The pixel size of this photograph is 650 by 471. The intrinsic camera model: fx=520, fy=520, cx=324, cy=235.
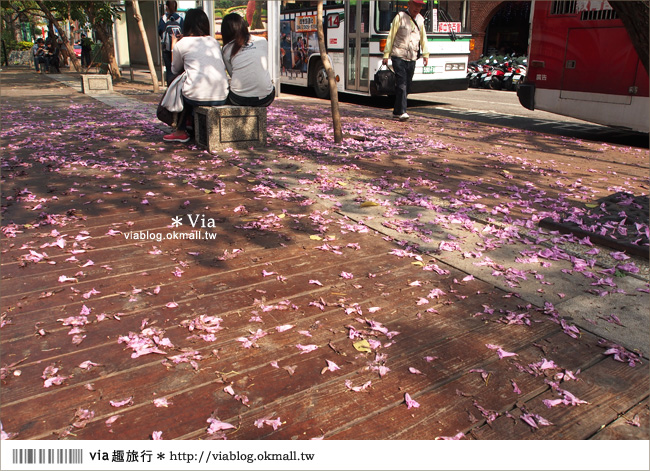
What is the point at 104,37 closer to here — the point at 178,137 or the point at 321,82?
the point at 321,82

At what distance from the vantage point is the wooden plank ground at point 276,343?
2170 mm

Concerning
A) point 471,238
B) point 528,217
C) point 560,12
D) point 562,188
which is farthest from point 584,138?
point 471,238

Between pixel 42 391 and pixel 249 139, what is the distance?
562cm

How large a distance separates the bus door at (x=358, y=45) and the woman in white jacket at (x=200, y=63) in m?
6.19

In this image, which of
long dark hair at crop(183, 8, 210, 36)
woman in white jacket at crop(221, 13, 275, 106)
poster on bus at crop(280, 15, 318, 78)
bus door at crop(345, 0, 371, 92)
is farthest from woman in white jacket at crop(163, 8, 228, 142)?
poster on bus at crop(280, 15, 318, 78)

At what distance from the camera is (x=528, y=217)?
4730 millimetres

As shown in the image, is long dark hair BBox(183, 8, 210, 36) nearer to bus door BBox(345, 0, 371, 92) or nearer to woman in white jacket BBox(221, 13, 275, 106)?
woman in white jacket BBox(221, 13, 275, 106)

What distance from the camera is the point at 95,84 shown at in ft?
51.8

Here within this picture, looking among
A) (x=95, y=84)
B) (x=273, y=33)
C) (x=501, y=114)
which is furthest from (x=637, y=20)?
(x=95, y=84)

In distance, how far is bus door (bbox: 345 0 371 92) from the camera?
1255 centimetres

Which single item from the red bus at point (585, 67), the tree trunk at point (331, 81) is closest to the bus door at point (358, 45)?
the red bus at point (585, 67)

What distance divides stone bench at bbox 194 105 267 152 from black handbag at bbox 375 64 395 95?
19.3 feet

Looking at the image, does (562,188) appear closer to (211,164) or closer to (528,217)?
(528,217)

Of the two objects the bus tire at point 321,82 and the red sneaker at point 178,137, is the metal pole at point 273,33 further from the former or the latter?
the red sneaker at point 178,137
